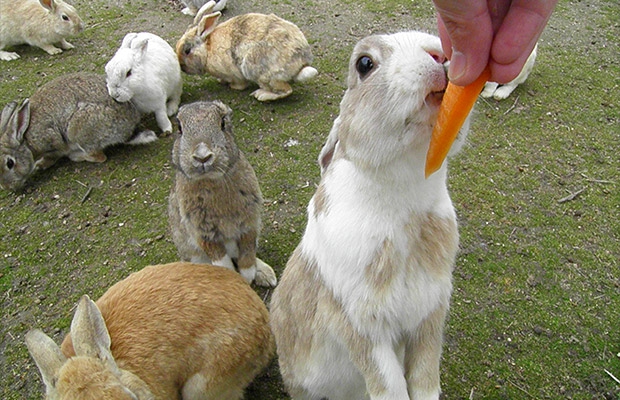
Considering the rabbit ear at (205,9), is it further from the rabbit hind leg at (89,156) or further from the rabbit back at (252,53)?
the rabbit hind leg at (89,156)

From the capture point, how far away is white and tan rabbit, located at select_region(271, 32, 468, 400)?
5.00ft

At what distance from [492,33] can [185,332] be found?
1.89m

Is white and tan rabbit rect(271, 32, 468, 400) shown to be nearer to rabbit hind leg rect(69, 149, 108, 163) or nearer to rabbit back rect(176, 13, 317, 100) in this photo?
rabbit back rect(176, 13, 317, 100)

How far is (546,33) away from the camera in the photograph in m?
5.86

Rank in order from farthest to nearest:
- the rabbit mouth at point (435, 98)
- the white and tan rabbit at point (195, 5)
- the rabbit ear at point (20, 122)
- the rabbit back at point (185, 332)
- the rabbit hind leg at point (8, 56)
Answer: the white and tan rabbit at point (195, 5), the rabbit hind leg at point (8, 56), the rabbit ear at point (20, 122), the rabbit back at point (185, 332), the rabbit mouth at point (435, 98)

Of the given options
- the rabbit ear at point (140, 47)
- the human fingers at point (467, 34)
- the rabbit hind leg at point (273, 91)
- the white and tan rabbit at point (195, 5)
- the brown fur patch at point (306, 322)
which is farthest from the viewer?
the white and tan rabbit at point (195, 5)

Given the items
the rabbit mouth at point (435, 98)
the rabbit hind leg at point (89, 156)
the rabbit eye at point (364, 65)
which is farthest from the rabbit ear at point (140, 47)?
the rabbit mouth at point (435, 98)

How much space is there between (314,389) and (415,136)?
1293mm

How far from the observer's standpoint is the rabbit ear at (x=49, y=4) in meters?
A: 5.94

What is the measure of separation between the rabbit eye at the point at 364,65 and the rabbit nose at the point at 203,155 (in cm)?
141

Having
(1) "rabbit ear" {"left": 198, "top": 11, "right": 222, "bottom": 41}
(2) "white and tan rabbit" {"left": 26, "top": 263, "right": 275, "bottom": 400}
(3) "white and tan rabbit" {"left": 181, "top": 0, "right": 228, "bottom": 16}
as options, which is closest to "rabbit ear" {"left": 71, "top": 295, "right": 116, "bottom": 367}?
(2) "white and tan rabbit" {"left": 26, "top": 263, "right": 275, "bottom": 400}

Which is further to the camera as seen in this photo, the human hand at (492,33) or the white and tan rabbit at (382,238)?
the white and tan rabbit at (382,238)

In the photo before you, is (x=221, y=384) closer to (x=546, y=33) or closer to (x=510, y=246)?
(x=510, y=246)

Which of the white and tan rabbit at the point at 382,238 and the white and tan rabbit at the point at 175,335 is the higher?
the white and tan rabbit at the point at 382,238
